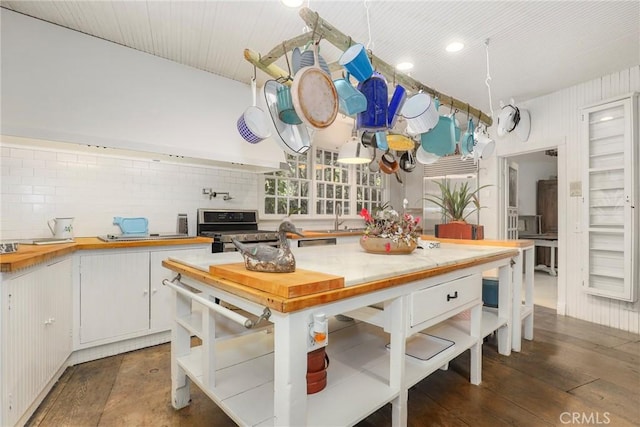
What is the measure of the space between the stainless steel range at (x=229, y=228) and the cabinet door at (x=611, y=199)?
3.41m

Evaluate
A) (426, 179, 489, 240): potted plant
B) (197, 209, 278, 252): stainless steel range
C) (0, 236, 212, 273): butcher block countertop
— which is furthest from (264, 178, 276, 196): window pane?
(426, 179, 489, 240): potted plant

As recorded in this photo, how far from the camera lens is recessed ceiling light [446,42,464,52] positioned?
2730mm

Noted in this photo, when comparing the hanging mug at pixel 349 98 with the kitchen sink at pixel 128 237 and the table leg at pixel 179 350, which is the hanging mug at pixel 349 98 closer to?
the table leg at pixel 179 350

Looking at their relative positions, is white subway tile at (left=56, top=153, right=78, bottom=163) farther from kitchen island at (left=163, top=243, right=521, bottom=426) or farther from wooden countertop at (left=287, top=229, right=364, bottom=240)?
wooden countertop at (left=287, top=229, right=364, bottom=240)

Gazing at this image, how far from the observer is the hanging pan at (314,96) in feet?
3.92

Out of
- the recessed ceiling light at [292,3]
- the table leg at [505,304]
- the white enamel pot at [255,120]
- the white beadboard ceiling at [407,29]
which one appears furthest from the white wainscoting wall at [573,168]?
the white enamel pot at [255,120]

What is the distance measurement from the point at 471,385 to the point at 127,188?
335 cm

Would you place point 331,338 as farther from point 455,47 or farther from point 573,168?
point 573,168

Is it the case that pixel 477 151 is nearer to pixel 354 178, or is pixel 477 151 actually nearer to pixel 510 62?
pixel 510 62

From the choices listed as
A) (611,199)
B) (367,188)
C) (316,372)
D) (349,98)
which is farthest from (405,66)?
(316,372)

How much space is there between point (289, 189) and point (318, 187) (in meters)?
0.58

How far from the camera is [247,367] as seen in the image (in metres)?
1.62

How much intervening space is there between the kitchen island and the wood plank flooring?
0.53 feet

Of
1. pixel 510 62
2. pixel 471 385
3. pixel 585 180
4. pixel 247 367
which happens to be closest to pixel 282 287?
pixel 247 367
